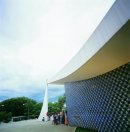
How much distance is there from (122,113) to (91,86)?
3.20m

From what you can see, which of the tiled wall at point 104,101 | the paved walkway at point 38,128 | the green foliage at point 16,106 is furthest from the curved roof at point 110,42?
the green foliage at point 16,106

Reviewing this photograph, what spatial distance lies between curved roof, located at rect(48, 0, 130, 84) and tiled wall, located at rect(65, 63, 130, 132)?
1201 mm

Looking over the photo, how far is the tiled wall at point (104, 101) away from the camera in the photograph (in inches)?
372

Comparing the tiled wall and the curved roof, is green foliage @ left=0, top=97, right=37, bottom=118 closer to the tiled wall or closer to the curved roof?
the tiled wall

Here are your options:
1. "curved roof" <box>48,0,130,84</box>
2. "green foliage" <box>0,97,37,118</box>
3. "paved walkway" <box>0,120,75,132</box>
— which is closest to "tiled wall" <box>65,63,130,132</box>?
"curved roof" <box>48,0,130,84</box>

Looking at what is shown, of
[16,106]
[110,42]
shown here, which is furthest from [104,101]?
[16,106]

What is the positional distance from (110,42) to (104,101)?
19.4 ft

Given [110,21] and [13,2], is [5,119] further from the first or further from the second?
[110,21]

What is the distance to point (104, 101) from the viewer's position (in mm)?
11109

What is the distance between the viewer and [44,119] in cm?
2038

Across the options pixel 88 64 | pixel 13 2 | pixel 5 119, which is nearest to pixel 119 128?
pixel 88 64

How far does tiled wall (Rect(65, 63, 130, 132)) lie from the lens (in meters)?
9.45

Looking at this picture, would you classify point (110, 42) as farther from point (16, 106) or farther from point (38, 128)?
point (16, 106)

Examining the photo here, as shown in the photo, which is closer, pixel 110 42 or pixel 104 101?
pixel 110 42
